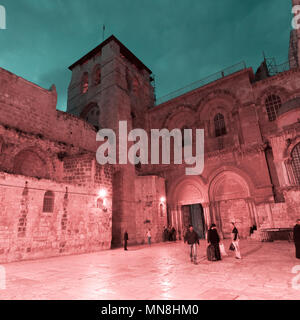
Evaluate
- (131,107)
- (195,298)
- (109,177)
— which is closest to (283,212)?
(109,177)

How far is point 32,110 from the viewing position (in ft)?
46.0

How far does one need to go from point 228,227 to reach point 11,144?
15.5m

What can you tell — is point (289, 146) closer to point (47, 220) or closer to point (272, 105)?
point (272, 105)

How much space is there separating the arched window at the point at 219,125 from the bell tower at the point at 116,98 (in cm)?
762

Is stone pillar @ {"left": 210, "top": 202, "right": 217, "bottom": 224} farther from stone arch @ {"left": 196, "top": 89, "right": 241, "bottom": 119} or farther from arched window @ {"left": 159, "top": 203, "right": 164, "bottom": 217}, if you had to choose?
stone arch @ {"left": 196, "top": 89, "right": 241, "bottom": 119}

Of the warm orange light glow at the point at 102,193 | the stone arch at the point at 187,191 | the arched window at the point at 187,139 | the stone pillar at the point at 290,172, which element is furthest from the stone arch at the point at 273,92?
the warm orange light glow at the point at 102,193

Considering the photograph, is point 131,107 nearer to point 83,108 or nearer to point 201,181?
point 83,108

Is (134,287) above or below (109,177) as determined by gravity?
below

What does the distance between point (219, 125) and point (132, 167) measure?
820cm

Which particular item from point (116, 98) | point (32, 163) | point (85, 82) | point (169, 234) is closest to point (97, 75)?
point (85, 82)

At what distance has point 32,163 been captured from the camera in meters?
13.1

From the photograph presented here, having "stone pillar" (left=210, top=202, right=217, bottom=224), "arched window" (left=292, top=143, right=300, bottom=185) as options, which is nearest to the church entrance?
"stone pillar" (left=210, top=202, right=217, bottom=224)

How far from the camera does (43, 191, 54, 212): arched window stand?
33.6ft

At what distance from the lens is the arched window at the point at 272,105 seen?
1592 cm
